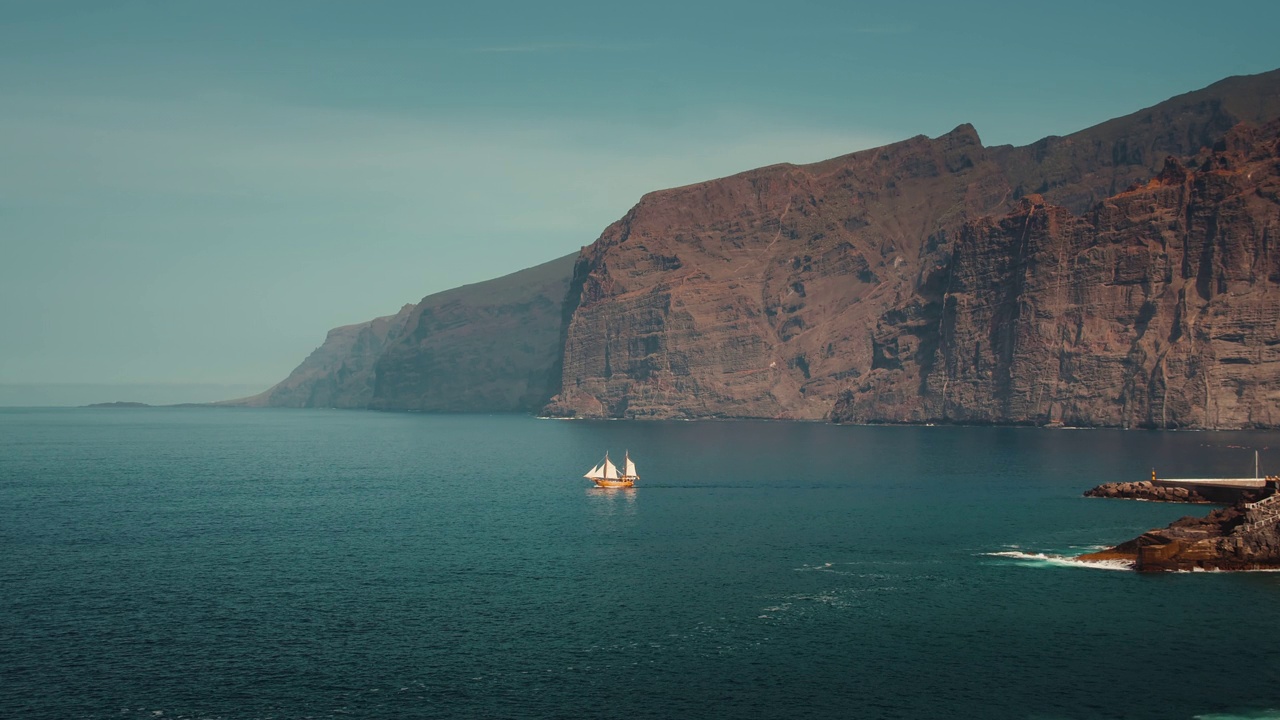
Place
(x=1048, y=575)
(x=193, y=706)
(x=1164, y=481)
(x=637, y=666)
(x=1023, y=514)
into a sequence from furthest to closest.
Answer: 1. (x=1164, y=481)
2. (x=1023, y=514)
3. (x=1048, y=575)
4. (x=637, y=666)
5. (x=193, y=706)

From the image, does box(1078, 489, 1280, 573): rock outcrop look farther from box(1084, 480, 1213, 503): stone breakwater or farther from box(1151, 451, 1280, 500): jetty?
box(1084, 480, 1213, 503): stone breakwater

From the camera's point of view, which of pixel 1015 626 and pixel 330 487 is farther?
pixel 330 487

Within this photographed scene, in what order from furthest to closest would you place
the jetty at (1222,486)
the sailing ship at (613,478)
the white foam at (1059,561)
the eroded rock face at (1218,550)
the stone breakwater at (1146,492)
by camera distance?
the sailing ship at (613,478)
the stone breakwater at (1146,492)
the jetty at (1222,486)
the white foam at (1059,561)
the eroded rock face at (1218,550)

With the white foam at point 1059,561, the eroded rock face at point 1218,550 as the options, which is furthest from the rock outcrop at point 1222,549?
the white foam at point 1059,561

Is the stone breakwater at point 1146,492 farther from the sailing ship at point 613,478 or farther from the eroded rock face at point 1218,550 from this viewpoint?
the sailing ship at point 613,478

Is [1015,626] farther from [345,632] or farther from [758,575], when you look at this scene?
[345,632]

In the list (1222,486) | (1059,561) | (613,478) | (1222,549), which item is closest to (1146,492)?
(1222,486)

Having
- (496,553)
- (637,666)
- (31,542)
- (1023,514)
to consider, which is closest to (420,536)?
(496,553)

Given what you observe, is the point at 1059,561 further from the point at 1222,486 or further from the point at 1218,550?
the point at 1222,486
